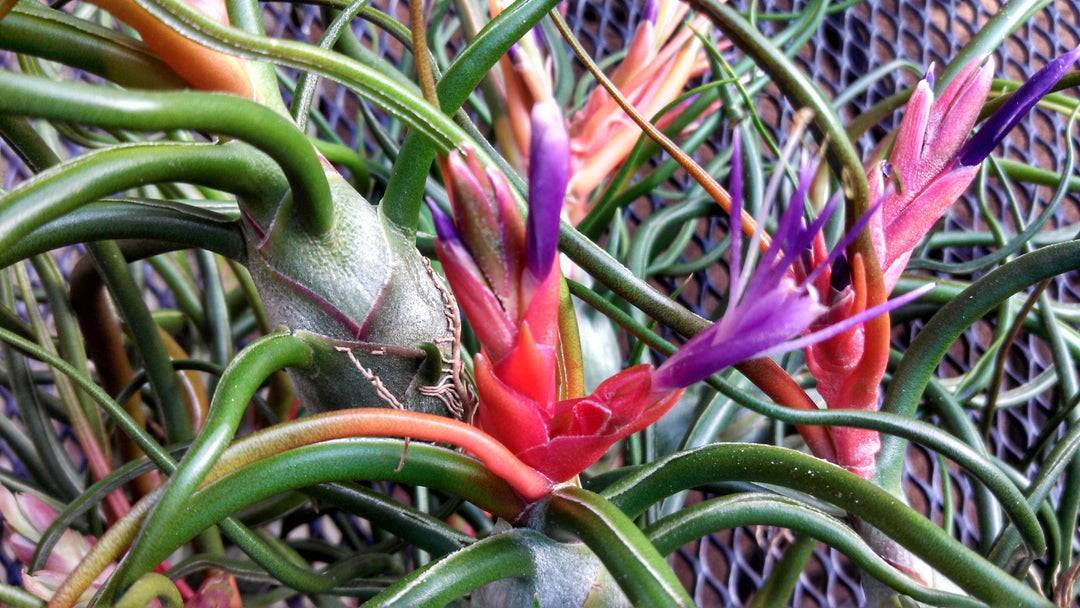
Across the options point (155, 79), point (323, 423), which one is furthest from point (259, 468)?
point (155, 79)

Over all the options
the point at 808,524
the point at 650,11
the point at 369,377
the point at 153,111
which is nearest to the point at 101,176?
the point at 153,111

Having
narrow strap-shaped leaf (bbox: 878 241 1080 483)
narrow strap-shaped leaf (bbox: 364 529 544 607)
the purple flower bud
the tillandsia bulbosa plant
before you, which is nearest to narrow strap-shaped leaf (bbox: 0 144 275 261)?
the tillandsia bulbosa plant

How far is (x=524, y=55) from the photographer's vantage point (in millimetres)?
457

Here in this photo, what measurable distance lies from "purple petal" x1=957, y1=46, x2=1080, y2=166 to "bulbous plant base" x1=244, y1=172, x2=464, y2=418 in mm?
219

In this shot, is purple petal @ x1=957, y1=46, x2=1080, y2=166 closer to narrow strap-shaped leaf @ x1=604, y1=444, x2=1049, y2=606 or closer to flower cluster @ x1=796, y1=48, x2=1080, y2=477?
flower cluster @ x1=796, y1=48, x2=1080, y2=477

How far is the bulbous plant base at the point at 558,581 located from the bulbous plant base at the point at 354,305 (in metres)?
0.07

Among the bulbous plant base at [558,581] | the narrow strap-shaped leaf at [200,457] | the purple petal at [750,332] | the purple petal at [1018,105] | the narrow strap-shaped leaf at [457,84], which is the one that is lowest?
the bulbous plant base at [558,581]

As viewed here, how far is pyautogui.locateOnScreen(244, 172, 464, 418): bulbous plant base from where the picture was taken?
0.24 m

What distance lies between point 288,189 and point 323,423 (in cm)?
8

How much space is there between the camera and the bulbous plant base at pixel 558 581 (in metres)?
0.24

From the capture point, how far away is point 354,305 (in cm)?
25

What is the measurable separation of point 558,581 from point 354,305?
0.41 ft

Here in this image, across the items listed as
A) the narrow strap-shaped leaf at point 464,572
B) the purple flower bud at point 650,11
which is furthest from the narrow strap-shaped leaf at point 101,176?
the purple flower bud at point 650,11

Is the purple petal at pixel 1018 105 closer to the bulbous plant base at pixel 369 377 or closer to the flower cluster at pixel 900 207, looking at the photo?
the flower cluster at pixel 900 207
